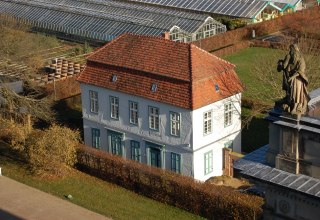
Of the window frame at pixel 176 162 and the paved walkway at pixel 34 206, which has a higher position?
the window frame at pixel 176 162

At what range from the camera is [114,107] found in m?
35.9

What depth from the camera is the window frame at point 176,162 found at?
33.5m

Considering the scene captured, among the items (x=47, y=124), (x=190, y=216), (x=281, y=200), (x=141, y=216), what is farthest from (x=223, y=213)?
(x=47, y=124)

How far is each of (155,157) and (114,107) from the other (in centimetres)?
360

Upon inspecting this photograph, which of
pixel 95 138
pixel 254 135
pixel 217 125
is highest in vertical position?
pixel 217 125

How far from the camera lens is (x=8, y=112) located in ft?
130

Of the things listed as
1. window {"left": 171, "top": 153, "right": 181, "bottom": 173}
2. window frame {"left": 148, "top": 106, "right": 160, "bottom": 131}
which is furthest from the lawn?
window frame {"left": 148, "top": 106, "right": 160, "bottom": 131}

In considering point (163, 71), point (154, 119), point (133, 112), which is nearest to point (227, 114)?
point (154, 119)

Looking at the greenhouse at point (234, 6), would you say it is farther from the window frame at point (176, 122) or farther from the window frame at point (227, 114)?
the window frame at point (176, 122)

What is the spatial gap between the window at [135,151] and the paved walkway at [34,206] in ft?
17.5

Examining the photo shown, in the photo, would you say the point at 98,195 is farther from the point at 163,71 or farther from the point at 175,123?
the point at 163,71

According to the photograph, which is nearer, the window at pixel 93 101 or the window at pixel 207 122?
the window at pixel 207 122

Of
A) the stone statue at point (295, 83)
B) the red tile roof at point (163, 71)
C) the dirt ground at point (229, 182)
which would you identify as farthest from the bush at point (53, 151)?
the stone statue at point (295, 83)

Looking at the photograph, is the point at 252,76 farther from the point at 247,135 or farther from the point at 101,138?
the point at 101,138
